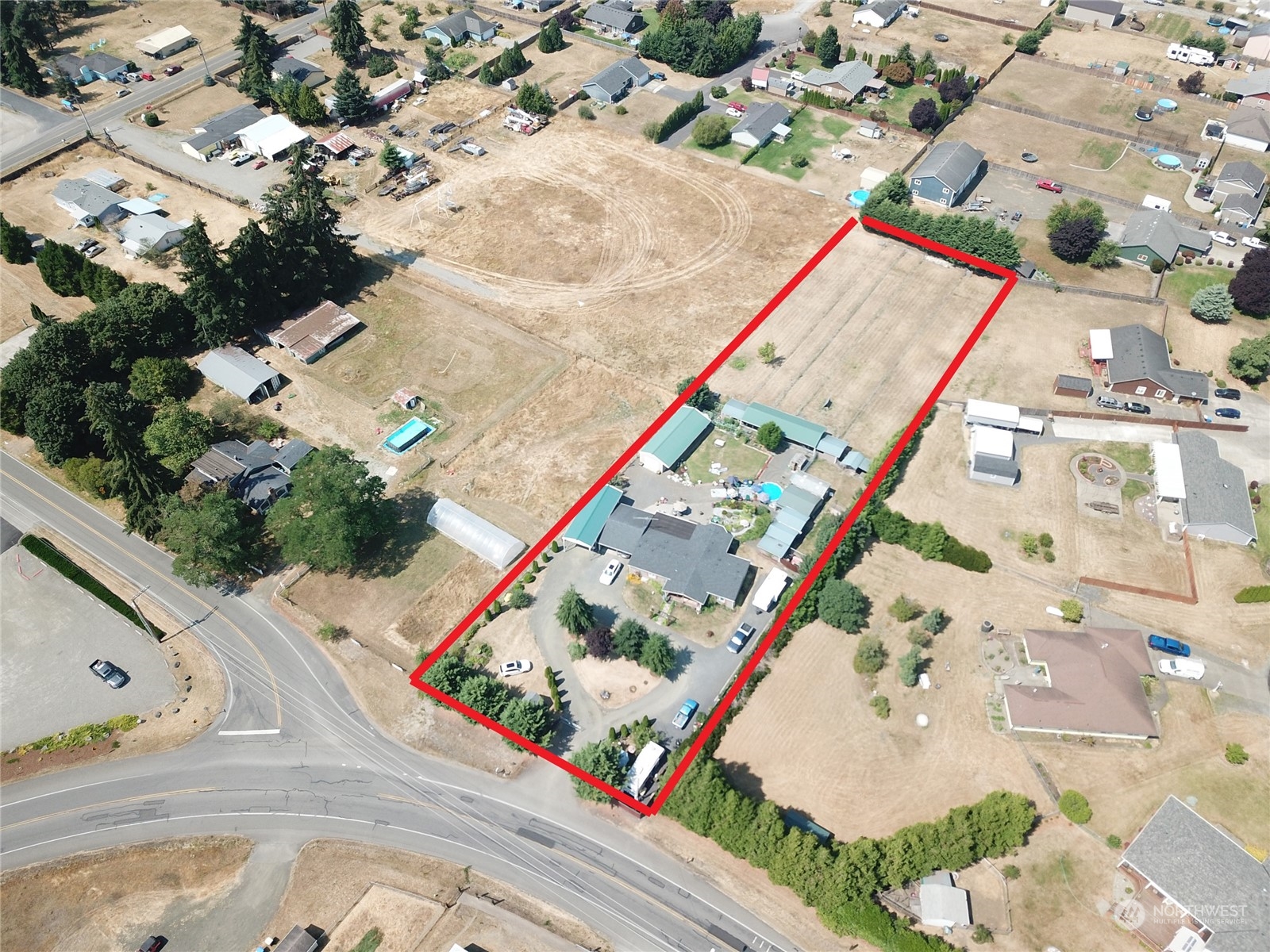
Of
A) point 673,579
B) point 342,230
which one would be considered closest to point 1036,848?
point 673,579

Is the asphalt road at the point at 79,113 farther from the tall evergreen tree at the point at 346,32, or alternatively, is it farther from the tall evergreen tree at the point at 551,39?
the tall evergreen tree at the point at 551,39

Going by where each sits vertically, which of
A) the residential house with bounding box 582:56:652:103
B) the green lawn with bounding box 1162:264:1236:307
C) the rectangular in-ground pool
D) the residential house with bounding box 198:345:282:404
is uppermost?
the residential house with bounding box 582:56:652:103

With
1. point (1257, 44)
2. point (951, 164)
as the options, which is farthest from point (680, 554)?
point (1257, 44)

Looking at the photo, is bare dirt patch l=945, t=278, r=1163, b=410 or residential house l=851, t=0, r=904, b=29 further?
residential house l=851, t=0, r=904, b=29

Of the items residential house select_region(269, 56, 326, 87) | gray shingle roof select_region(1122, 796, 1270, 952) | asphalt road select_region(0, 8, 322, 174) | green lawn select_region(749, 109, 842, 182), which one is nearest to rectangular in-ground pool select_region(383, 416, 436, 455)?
green lawn select_region(749, 109, 842, 182)

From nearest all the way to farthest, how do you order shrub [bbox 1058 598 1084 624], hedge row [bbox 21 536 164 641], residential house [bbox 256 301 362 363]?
1. shrub [bbox 1058 598 1084 624]
2. hedge row [bbox 21 536 164 641]
3. residential house [bbox 256 301 362 363]

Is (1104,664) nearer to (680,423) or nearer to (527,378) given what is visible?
(680,423)

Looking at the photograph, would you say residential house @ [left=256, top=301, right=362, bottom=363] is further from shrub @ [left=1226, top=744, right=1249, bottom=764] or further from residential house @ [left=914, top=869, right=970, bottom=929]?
shrub @ [left=1226, top=744, right=1249, bottom=764]
